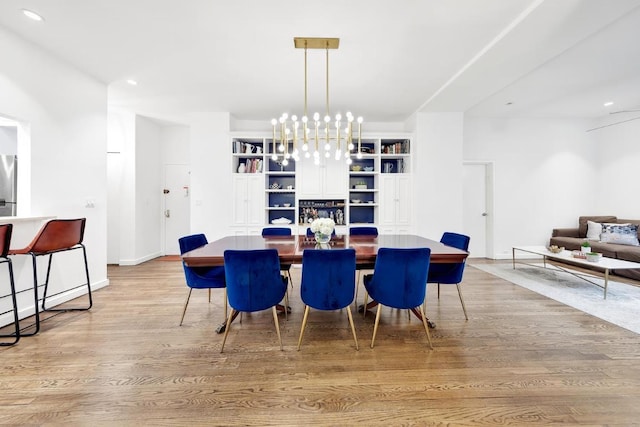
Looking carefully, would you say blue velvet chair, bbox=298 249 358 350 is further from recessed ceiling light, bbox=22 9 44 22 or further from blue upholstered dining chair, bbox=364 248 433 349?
recessed ceiling light, bbox=22 9 44 22

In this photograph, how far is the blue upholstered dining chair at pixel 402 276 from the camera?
1.98m

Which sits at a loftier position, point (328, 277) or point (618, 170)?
point (618, 170)

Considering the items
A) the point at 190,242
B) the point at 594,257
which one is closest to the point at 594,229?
the point at 594,257

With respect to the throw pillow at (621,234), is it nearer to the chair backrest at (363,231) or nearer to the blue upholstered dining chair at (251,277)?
the chair backrest at (363,231)

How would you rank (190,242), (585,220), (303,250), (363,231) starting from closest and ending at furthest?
(303,250) < (190,242) < (363,231) < (585,220)

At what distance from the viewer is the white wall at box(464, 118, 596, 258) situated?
5.31 m

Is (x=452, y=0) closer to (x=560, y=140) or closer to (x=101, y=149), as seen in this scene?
(x=101, y=149)

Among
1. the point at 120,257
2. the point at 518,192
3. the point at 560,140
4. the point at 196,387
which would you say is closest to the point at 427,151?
the point at 518,192

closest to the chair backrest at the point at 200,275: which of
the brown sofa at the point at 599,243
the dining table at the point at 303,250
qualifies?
the dining table at the point at 303,250

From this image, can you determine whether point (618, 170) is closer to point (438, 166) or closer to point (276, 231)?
point (438, 166)

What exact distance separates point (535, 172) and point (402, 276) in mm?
5311

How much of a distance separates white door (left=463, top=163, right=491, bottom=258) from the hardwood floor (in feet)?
9.22

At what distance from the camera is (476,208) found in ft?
17.9

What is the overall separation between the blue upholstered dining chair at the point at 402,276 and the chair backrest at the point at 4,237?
9.51ft
